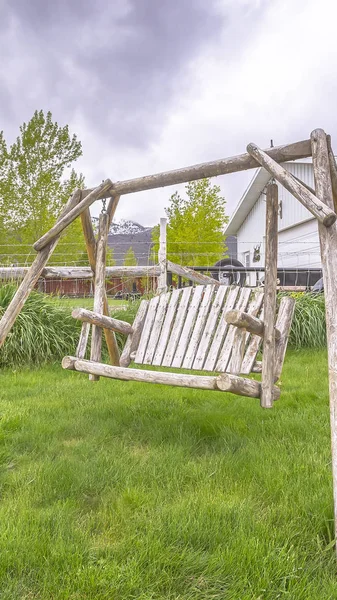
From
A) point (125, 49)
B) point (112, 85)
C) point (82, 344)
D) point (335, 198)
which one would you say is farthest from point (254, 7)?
point (82, 344)

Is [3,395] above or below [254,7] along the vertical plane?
below

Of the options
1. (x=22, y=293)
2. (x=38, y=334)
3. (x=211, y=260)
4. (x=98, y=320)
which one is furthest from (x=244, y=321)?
(x=211, y=260)

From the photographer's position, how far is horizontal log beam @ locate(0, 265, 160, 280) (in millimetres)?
6284

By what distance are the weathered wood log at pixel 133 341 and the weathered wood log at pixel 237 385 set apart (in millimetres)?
1386

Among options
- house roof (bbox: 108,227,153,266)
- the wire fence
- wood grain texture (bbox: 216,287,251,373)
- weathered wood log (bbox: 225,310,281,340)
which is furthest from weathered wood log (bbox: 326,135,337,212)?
the wire fence

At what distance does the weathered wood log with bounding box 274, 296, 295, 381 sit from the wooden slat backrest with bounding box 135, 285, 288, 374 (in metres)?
0.24

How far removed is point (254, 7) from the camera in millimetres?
6410

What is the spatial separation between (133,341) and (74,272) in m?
2.95

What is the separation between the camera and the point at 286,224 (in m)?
17.2

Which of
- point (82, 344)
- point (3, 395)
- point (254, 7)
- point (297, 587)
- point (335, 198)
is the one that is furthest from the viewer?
point (254, 7)

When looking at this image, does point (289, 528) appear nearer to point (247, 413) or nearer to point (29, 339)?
point (247, 413)

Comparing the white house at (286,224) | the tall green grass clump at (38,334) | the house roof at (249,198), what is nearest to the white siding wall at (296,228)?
the white house at (286,224)

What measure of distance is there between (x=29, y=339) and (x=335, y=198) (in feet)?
12.9

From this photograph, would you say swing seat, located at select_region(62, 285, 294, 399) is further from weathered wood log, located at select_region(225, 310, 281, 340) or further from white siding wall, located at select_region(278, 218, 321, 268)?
white siding wall, located at select_region(278, 218, 321, 268)
